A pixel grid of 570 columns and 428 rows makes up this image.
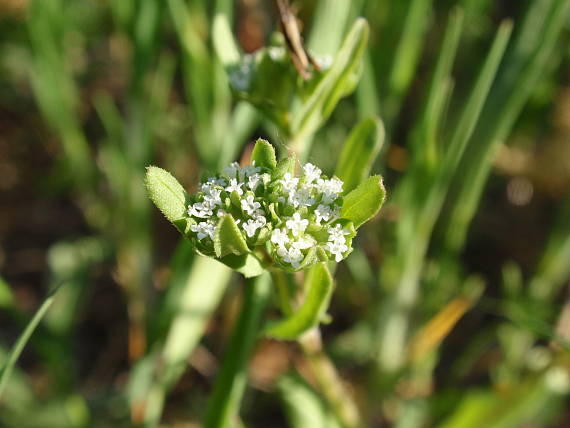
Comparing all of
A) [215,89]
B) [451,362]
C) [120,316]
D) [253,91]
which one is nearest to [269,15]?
[215,89]

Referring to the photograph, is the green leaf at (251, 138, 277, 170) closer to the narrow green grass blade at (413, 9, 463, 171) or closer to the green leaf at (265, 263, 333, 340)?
the green leaf at (265, 263, 333, 340)

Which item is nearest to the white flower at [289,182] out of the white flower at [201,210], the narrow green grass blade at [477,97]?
the white flower at [201,210]

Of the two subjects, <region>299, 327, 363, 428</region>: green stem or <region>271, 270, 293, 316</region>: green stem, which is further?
<region>299, 327, 363, 428</region>: green stem

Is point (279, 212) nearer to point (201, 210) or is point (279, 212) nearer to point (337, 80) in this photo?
point (201, 210)

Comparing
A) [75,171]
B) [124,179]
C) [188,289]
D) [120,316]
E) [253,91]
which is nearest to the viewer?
[253,91]

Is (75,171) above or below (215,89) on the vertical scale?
below

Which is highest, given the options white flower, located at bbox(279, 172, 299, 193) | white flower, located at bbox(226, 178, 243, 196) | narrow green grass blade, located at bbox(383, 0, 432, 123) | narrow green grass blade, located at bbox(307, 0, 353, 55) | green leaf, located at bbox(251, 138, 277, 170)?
narrow green grass blade, located at bbox(383, 0, 432, 123)

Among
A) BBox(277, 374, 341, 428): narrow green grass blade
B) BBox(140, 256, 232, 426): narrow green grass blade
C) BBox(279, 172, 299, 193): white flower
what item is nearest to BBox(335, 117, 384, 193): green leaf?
BBox(279, 172, 299, 193): white flower

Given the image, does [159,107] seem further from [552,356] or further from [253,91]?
[552,356]
